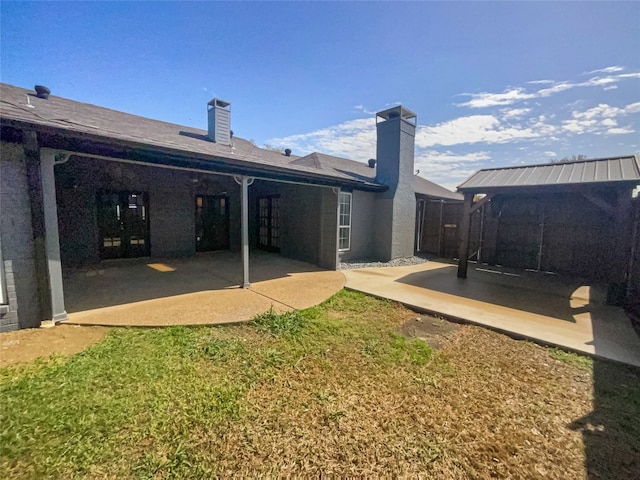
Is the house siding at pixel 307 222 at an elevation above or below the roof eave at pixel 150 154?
below

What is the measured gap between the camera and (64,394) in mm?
2398

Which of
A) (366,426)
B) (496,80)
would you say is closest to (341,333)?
(366,426)

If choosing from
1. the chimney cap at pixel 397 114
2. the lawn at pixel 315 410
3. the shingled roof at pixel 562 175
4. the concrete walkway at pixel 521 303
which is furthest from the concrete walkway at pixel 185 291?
the chimney cap at pixel 397 114

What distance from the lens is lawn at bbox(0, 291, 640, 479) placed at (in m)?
1.80

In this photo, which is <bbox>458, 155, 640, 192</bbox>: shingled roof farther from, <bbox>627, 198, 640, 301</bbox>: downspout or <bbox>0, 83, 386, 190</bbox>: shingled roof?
<bbox>0, 83, 386, 190</bbox>: shingled roof

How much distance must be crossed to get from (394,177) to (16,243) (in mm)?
9320

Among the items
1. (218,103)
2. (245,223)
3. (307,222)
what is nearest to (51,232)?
(245,223)

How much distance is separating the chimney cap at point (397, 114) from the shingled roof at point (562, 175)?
11.7 ft

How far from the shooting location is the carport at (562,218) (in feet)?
16.8

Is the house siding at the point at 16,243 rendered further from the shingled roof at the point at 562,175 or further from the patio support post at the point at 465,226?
the patio support post at the point at 465,226

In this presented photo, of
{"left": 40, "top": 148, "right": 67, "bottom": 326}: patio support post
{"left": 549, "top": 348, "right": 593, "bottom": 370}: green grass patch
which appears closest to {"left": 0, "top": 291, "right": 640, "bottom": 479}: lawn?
{"left": 549, "top": 348, "right": 593, "bottom": 370}: green grass patch

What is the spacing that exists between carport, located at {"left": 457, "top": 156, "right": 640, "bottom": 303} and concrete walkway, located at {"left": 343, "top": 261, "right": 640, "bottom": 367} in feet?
2.29

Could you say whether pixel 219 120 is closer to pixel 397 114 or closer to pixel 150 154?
pixel 150 154

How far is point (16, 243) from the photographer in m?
3.62
